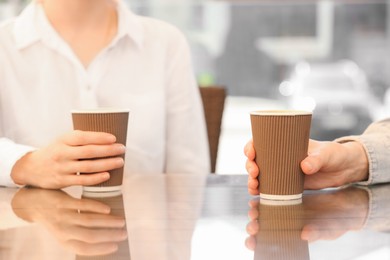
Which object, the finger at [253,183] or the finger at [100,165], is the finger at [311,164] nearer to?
the finger at [253,183]

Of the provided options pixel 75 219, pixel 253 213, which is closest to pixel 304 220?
pixel 253 213

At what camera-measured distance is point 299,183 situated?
110 centimetres

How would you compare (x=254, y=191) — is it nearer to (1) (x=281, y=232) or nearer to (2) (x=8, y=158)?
(1) (x=281, y=232)

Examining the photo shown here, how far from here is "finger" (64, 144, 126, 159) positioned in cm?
115

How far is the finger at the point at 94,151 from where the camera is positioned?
1.15m

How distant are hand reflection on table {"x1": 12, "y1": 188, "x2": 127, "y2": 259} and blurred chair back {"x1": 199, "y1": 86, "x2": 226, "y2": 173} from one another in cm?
79

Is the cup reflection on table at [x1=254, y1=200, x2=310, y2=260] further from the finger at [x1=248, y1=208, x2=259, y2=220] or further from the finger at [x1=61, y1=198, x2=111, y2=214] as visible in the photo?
the finger at [x1=61, y1=198, x2=111, y2=214]

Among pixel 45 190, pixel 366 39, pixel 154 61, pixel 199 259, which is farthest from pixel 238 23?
pixel 199 259

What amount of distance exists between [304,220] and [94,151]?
0.35m

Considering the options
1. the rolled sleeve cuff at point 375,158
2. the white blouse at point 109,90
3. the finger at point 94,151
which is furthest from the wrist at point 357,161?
the white blouse at point 109,90

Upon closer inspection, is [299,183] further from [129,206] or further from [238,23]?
[238,23]

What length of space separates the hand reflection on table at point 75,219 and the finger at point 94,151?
6 cm

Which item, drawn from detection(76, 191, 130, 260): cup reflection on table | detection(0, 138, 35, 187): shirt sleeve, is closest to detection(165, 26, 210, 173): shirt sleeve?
detection(0, 138, 35, 187): shirt sleeve

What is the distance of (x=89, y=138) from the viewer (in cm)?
115
